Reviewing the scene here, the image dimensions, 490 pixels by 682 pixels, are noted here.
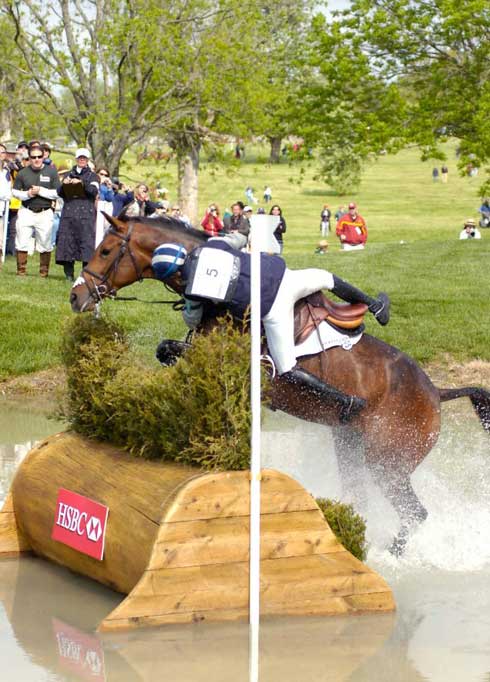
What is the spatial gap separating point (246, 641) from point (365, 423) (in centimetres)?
227

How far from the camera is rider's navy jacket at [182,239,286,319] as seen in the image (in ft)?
23.5

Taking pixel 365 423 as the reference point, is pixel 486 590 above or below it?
below

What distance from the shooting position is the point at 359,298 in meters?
8.02

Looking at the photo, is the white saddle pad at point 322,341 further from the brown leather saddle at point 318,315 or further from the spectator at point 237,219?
the spectator at point 237,219

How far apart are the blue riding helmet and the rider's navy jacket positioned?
5 cm

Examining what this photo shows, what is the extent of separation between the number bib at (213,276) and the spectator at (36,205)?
11522 millimetres

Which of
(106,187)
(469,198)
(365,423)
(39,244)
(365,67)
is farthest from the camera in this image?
(469,198)

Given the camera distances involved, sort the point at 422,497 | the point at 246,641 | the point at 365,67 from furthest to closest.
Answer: the point at 365,67
the point at 422,497
the point at 246,641

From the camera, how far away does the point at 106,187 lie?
20766 millimetres

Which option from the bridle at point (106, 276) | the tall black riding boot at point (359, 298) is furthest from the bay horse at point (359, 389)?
the tall black riding boot at point (359, 298)

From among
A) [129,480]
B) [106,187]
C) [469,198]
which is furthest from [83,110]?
[469,198]

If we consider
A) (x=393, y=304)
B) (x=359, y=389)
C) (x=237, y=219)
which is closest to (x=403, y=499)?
(x=359, y=389)

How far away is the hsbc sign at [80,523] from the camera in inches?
266

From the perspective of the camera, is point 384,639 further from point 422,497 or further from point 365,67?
point 365,67
